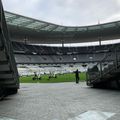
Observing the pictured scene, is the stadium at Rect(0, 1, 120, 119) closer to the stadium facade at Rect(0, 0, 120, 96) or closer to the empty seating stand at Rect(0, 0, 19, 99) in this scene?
the stadium facade at Rect(0, 0, 120, 96)

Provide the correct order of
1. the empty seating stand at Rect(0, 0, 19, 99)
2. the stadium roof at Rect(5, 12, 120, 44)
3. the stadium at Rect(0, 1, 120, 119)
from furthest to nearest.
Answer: the stadium at Rect(0, 1, 120, 119), the stadium roof at Rect(5, 12, 120, 44), the empty seating stand at Rect(0, 0, 19, 99)

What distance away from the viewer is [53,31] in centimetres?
6875

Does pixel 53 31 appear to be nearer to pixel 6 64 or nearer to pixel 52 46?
pixel 52 46

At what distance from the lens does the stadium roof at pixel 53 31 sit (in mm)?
57781

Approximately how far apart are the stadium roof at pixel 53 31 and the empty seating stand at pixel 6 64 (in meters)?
38.0

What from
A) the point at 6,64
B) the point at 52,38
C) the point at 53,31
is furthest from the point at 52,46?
the point at 6,64

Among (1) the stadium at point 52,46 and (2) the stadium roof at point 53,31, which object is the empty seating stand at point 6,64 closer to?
(1) the stadium at point 52,46

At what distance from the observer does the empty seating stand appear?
32.8ft

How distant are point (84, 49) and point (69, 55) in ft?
22.1

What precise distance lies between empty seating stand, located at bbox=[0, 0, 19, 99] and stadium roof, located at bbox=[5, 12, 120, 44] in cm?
3804

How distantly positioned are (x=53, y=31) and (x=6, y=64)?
5813 centimetres

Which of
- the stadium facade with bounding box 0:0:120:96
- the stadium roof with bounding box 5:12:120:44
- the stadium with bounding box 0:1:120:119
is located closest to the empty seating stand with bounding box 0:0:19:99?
the stadium facade with bounding box 0:0:120:96

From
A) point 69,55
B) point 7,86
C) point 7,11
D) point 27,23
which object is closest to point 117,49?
point 7,86

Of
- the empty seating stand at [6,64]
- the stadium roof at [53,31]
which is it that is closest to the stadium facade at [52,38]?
the stadium roof at [53,31]
